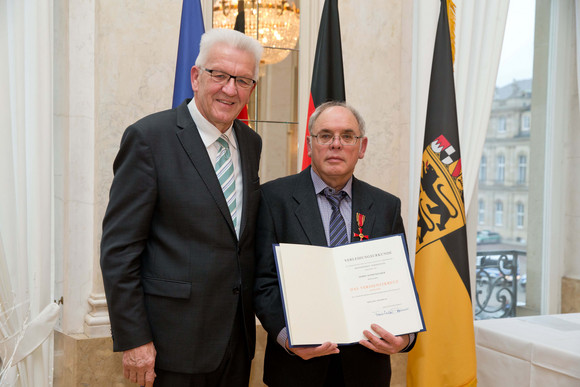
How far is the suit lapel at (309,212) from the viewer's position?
211 centimetres

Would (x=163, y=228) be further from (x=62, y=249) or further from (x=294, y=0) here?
(x=294, y=0)

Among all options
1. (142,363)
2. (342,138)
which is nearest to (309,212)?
(342,138)

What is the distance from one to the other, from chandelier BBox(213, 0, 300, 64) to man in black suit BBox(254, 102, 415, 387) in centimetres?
162

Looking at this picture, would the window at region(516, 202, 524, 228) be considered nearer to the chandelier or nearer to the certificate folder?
the chandelier

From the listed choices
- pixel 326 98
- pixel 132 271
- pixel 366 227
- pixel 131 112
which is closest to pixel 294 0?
pixel 326 98

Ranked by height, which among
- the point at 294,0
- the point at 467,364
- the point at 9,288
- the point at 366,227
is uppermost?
the point at 294,0

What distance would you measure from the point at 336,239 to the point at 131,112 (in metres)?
1.66

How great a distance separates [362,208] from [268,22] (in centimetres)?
200

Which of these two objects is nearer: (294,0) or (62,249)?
(62,249)

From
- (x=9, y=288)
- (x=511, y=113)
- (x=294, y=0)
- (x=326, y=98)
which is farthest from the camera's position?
(x=511, y=113)

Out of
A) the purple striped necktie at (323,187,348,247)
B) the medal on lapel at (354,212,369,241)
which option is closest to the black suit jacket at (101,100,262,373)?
the purple striped necktie at (323,187,348,247)

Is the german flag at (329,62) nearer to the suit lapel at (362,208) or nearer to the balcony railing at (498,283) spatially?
the suit lapel at (362,208)

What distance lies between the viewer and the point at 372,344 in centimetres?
191
